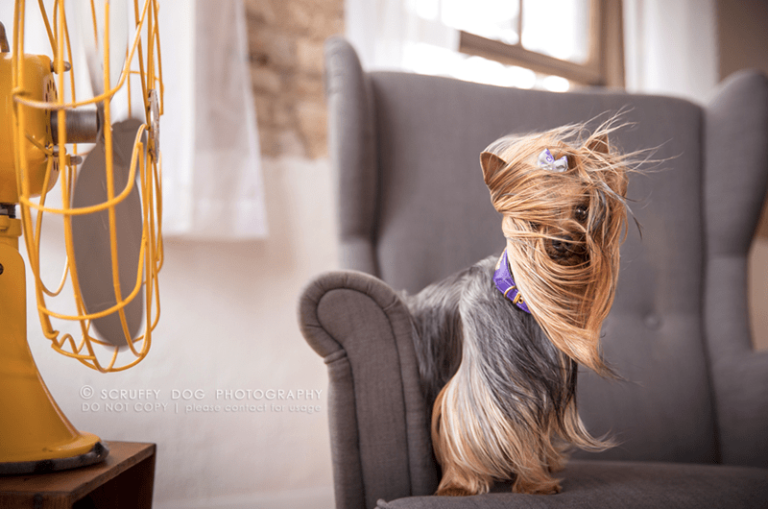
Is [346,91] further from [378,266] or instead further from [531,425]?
[531,425]

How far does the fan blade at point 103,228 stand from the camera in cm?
60

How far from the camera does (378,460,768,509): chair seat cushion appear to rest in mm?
665

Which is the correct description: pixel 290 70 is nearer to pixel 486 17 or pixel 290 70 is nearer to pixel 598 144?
pixel 486 17

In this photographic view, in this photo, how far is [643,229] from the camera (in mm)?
1199

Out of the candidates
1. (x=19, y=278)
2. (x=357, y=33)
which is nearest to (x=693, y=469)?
(x=19, y=278)

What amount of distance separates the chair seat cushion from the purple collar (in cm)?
27

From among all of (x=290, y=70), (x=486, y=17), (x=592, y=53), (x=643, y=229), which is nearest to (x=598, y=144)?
(x=643, y=229)

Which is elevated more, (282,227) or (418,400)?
(282,227)

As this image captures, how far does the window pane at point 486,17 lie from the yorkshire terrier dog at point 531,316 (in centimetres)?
105

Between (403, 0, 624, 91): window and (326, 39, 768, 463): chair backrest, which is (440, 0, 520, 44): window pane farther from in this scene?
(326, 39, 768, 463): chair backrest

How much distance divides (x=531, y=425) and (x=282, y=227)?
3.08ft

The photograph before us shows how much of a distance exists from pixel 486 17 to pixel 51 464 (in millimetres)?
1692

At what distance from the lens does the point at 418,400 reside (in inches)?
29.1

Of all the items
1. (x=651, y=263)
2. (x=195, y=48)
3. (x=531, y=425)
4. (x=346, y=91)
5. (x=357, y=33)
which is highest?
(x=357, y=33)
